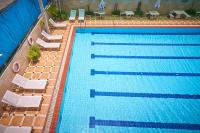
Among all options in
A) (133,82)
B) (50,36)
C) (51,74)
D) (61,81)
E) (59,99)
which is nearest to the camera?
(59,99)

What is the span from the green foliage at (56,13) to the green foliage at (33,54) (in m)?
4.11

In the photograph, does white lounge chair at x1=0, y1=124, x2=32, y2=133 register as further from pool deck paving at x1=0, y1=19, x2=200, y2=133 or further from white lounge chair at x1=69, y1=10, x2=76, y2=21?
white lounge chair at x1=69, y1=10, x2=76, y2=21

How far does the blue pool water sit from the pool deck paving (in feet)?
1.30

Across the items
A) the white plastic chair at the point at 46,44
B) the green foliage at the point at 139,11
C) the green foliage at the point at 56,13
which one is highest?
the green foliage at the point at 139,11

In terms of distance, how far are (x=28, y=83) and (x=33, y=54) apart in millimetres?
1874

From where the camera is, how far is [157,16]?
1326cm

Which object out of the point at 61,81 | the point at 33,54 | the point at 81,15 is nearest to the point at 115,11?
the point at 81,15

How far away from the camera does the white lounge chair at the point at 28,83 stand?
7.16 metres

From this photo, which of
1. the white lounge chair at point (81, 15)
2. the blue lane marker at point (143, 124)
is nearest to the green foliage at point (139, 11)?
the white lounge chair at point (81, 15)

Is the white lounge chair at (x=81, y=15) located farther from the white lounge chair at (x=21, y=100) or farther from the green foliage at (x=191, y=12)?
the green foliage at (x=191, y=12)

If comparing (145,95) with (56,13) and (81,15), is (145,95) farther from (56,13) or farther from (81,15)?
(56,13)

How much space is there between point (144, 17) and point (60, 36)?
6509mm

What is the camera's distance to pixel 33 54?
8695mm

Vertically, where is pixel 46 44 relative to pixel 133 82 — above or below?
above
